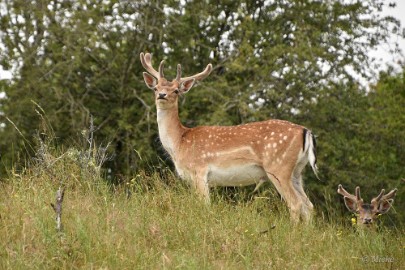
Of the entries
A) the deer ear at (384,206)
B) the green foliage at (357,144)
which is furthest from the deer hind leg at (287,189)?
the green foliage at (357,144)

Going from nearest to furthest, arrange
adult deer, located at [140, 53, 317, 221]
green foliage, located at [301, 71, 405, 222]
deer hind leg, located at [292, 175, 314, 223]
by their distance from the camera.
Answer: deer hind leg, located at [292, 175, 314, 223], adult deer, located at [140, 53, 317, 221], green foliage, located at [301, 71, 405, 222]

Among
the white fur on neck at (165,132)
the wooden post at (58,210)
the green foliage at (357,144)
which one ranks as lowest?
the green foliage at (357,144)

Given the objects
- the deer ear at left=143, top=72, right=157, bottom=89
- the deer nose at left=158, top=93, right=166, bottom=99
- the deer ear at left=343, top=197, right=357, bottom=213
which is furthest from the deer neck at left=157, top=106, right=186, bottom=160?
the deer ear at left=343, top=197, right=357, bottom=213

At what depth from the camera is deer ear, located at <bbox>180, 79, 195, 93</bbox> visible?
35.1ft

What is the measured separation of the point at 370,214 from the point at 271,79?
8859 mm

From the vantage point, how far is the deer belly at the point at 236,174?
9.79 meters

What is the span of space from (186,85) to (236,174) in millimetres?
1501

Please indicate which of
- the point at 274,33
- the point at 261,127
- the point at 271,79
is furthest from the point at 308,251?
the point at 274,33

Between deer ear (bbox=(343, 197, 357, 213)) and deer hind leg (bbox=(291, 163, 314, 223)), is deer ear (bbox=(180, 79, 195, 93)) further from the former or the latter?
deer ear (bbox=(343, 197, 357, 213))

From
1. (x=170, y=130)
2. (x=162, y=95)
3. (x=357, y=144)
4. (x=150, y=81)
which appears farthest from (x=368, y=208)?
(x=357, y=144)

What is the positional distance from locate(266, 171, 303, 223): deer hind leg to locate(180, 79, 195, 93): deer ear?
1.71m

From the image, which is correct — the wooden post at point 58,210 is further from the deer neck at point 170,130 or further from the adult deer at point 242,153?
the deer neck at point 170,130

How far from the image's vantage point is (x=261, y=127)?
386 inches

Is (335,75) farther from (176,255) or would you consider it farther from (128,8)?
(176,255)
